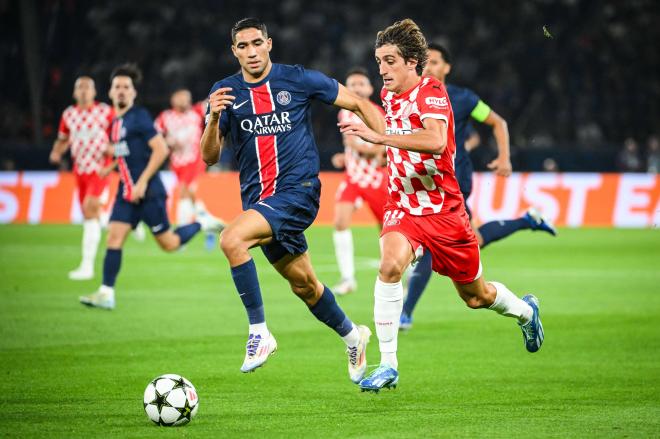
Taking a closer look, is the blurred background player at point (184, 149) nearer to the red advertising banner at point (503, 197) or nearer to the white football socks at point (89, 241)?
the red advertising banner at point (503, 197)

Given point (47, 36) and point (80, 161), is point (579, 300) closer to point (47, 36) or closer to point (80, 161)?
point (80, 161)

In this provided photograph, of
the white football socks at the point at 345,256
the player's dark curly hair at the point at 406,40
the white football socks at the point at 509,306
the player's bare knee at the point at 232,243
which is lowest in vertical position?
the white football socks at the point at 345,256

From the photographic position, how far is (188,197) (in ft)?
67.1

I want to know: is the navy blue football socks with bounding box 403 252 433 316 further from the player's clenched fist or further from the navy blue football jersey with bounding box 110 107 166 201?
the player's clenched fist

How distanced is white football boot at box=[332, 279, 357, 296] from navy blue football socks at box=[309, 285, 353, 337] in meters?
5.31

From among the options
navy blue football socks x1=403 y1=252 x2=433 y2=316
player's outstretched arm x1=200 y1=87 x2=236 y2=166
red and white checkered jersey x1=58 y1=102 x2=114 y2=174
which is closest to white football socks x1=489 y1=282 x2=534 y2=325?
navy blue football socks x1=403 y1=252 x2=433 y2=316

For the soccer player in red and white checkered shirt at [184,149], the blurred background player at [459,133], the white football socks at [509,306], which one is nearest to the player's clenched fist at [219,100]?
the white football socks at [509,306]

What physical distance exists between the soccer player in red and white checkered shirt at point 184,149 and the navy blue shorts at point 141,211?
8049mm

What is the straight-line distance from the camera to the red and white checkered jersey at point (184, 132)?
67.5 feet

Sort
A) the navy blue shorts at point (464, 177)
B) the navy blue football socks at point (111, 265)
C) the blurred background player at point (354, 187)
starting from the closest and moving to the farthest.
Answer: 1. the navy blue shorts at point (464, 177)
2. the navy blue football socks at point (111, 265)
3. the blurred background player at point (354, 187)

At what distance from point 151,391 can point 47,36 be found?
22.9 m

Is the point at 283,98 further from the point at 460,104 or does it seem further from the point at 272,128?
the point at 460,104

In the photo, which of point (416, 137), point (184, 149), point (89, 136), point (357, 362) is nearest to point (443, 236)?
point (416, 137)

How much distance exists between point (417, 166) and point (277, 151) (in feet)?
3.09
